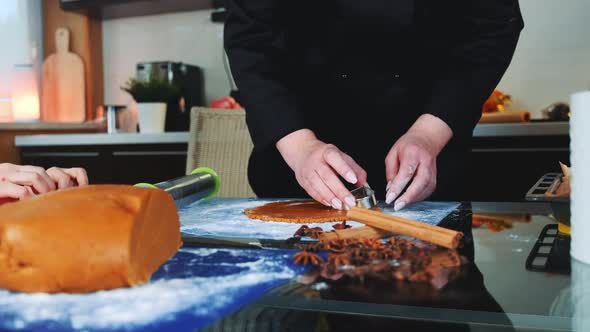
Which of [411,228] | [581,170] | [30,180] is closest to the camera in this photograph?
[581,170]

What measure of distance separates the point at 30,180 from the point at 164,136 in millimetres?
1801

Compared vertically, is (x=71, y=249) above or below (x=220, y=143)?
above

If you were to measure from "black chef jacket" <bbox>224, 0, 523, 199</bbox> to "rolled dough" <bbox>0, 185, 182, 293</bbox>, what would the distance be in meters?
0.62

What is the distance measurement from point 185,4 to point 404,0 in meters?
2.16

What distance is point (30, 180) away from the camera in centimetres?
85

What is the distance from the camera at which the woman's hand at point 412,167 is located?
0.97 meters

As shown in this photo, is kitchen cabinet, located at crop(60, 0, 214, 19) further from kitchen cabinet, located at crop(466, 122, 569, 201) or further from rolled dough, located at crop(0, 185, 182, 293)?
rolled dough, located at crop(0, 185, 182, 293)

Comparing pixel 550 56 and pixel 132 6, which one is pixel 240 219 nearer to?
pixel 550 56

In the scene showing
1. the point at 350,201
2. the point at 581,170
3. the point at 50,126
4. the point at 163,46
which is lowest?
the point at 50,126

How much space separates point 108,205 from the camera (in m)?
0.55

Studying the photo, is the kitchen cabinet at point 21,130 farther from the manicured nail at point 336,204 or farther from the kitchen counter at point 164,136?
the manicured nail at point 336,204

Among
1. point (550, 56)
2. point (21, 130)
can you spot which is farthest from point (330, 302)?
point (21, 130)

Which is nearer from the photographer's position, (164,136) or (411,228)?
(411,228)

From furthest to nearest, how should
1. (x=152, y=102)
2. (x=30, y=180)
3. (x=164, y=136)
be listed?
1. (x=152, y=102)
2. (x=164, y=136)
3. (x=30, y=180)
